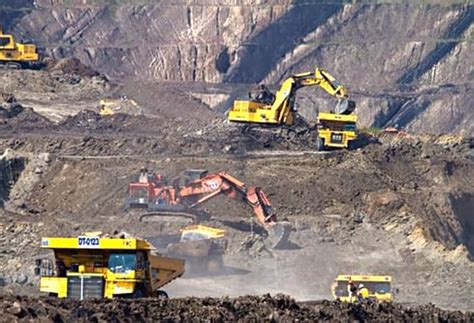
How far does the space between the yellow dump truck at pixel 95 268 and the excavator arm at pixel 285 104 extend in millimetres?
26062

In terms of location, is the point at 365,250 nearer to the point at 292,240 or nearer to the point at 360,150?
the point at 292,240

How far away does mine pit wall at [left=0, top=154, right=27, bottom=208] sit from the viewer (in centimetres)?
4744

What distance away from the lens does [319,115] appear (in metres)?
51.3

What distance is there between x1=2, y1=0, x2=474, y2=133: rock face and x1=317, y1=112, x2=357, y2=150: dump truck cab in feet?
190

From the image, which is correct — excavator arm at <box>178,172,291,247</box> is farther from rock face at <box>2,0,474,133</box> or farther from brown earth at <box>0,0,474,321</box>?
rock face at <box>2,0,474,133</box>

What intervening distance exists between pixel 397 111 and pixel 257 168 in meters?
57.9

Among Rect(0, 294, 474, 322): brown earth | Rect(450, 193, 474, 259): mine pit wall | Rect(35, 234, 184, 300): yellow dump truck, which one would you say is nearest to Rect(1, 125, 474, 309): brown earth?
Rect(450, 193, 474, 259): mine pit wall

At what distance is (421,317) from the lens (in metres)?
24.1

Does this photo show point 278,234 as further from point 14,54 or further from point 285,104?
point 14,54

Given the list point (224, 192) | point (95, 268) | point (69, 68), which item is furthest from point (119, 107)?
point (95, 268)

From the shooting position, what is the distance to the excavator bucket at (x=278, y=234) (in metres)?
38.2

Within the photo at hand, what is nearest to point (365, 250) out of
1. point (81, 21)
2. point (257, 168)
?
point (257, 168)

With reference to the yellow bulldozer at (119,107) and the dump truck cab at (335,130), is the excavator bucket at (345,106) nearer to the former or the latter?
the dump truck cab at (335,130)

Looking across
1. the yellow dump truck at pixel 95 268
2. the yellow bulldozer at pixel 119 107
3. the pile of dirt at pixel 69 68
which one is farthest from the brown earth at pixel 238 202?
the yellow dump truck at pixel 95 268
